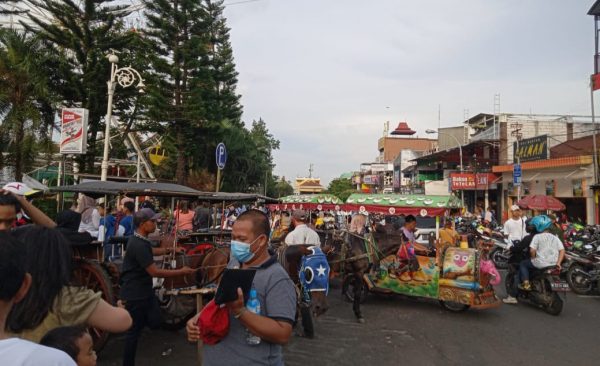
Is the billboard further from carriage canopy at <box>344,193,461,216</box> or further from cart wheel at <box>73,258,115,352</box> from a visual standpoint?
cart wheel at <box>73,258,115,352</box>

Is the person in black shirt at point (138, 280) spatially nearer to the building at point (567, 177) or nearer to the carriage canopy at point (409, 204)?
the carriage canopy at point (409, 204)

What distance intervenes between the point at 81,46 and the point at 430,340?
1824 cm

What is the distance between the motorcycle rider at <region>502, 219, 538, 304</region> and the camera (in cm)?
757

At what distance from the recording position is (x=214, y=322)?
1984 millimetres

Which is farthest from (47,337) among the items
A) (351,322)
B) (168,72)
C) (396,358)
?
(168,72)

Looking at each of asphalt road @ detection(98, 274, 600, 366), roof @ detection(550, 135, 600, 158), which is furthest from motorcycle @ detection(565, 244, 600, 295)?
roof @ detection(550, 135, 600, 158)

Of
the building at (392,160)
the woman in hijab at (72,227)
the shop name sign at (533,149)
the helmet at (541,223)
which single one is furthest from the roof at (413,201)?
the building at (392,160)

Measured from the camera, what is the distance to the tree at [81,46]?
17.6 metres

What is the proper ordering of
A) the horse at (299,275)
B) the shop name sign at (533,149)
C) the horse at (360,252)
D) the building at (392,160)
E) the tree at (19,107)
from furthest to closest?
the building at (392,160) < the shop name sign at (533,149) < the tree at (19,107) < the horse at (360,252) < the horse at (299,275)

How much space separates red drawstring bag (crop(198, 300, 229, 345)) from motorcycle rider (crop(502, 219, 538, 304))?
7.00m

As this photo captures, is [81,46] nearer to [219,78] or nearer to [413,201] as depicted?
[219,78]

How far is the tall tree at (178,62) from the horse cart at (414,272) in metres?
16.0

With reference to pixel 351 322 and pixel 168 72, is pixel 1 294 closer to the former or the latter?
pixel 351 322

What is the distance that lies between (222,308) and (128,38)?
1981cm
